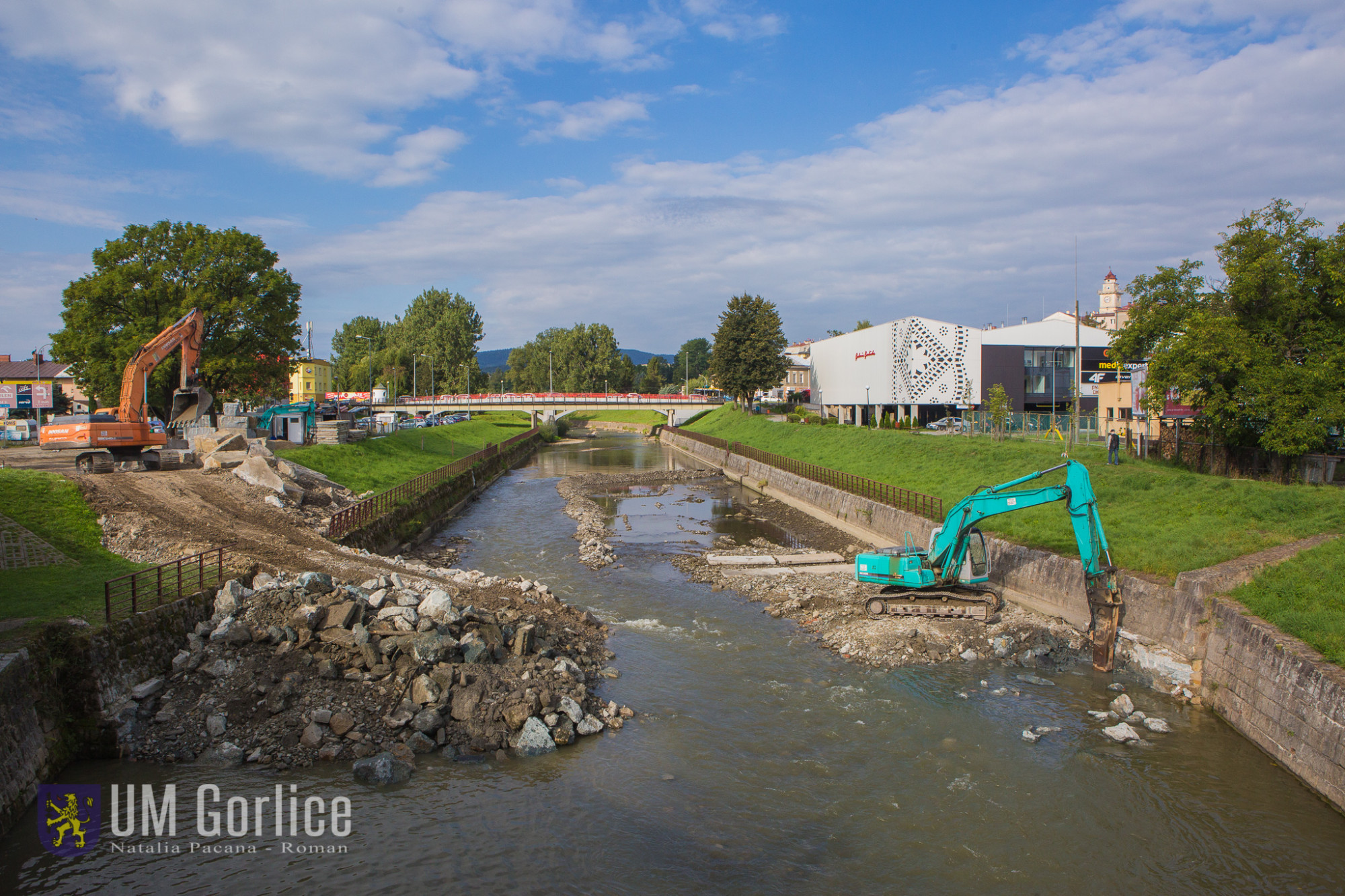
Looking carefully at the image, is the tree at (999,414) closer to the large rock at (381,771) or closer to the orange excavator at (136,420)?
the large rock at (381,771)

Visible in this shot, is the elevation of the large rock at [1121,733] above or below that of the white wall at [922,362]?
below

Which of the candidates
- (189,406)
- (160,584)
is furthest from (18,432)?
(160,584)

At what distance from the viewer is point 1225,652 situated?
13984mm

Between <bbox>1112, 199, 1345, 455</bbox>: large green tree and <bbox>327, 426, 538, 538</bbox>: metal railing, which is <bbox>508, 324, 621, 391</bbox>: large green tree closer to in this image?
<bbox>327, 426, 538, 538</bbox>: metal railing

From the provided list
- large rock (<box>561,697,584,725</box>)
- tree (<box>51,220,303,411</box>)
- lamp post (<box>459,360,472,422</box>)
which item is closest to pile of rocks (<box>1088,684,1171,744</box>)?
large rock (<box>561,697,584,725</box>)

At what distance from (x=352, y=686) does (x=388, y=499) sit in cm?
1862

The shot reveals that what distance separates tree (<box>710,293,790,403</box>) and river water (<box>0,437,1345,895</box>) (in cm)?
6393

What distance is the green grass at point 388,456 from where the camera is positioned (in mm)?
33625

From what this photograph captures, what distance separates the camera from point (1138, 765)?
12.4 m

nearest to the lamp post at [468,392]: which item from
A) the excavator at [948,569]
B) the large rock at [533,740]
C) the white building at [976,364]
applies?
the white building at [976,364]

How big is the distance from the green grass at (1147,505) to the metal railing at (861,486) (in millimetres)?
1457

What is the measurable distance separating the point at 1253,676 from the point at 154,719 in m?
18.8

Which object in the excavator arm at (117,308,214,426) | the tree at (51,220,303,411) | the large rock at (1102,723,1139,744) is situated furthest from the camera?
the tree at (51,220,303,411)

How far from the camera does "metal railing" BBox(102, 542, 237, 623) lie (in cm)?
1288
